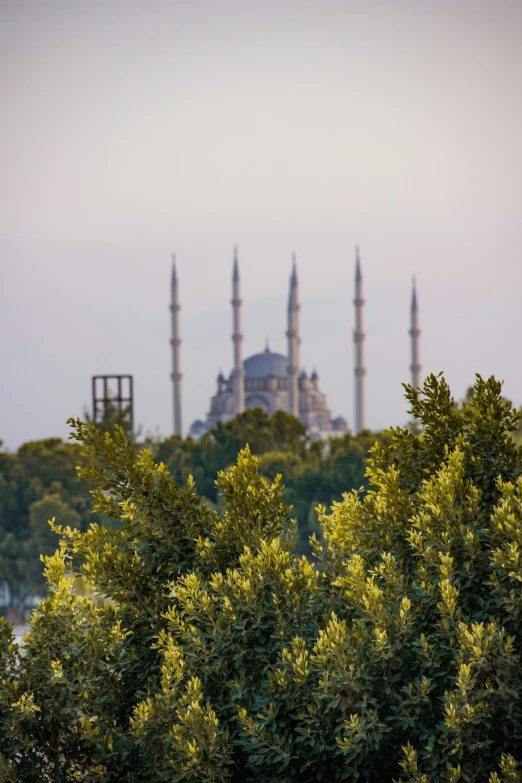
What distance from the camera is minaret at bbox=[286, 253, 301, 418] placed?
70812 millimetres

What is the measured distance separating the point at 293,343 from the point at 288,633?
221 ft

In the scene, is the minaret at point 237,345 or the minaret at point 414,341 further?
the minaret at point 237,345

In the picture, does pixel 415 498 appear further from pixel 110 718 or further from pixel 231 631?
pixel 110 718

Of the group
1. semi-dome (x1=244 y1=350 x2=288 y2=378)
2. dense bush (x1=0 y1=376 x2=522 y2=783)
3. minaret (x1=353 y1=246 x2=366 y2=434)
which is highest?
semi-dome (x1=244 y1=350 x2=288 y2=378)

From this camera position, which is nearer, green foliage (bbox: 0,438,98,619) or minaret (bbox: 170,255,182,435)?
green foliage (bbox: 0,438,98,619)

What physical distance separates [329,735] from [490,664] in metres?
0.75

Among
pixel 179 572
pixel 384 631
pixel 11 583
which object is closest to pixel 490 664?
pixel 384 631

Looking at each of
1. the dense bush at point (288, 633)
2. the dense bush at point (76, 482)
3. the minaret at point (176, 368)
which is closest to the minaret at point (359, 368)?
the minaret at point (176, 368)

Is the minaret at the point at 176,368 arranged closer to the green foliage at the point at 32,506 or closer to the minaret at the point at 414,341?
the minaret at the point at 414,341

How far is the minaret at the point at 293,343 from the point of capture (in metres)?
70.8

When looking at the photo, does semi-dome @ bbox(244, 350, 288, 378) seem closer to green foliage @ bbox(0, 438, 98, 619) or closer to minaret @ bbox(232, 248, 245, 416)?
minaret @ bbox(232, 248, 245, 416)

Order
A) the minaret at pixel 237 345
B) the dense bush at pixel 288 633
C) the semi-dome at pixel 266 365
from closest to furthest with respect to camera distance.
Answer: the dense bush at pixel 288 633
the minaret at pixel 237 345
the semi-dome at pixel 266 365

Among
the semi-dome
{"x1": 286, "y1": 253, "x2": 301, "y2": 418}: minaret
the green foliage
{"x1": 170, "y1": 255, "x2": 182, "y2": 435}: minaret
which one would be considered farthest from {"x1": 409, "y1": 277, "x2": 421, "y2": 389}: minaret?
the green foliage

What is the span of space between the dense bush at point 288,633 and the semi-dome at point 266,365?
80989 mm
